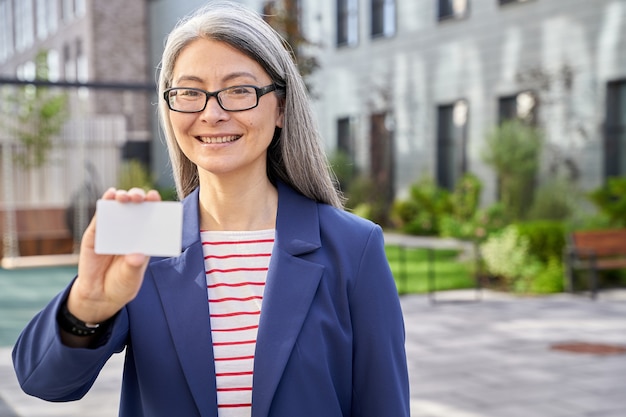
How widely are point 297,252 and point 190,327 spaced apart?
309 millimetres

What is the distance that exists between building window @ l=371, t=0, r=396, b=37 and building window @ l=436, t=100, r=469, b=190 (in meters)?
3.52

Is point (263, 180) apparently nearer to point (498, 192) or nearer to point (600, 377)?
point (600, 377)

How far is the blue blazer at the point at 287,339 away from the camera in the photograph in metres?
2.00

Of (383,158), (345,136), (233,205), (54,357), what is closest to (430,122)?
(383,158)

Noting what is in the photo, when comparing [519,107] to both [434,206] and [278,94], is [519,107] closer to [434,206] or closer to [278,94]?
[434,206]

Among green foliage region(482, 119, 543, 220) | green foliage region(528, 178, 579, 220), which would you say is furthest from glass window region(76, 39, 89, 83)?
green foliage region(528, 178, 579, 220)

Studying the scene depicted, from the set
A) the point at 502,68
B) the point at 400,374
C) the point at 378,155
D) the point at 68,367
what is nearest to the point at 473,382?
the point at 400,374

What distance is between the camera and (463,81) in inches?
949

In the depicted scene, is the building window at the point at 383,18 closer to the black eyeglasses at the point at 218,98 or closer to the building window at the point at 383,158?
the building window at the point at 383,158

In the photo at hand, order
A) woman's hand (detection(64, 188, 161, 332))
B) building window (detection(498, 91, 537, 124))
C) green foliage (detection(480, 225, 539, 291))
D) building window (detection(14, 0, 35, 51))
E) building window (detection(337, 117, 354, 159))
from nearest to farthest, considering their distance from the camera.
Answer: woman's hand (detection(64, 188, 161, 332))
green foliage (detection(480, 225, 539, 291))
building window (detection(498, 91, 537, 124))
building window (detection(337, 117, 354, 159))
building window (detection(14, 0, 35, 51))

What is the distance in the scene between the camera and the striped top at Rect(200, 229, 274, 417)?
205 centimetres

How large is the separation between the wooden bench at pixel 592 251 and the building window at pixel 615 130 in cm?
581

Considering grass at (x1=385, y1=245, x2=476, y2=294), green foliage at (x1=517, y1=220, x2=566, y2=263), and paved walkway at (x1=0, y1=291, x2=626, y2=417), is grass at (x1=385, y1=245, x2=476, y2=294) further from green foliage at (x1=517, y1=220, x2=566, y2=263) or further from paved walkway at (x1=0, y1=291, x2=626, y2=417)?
paved walkway at (x1=0, y1=291, x2=626, y2=417)

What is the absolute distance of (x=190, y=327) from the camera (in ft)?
6.64
